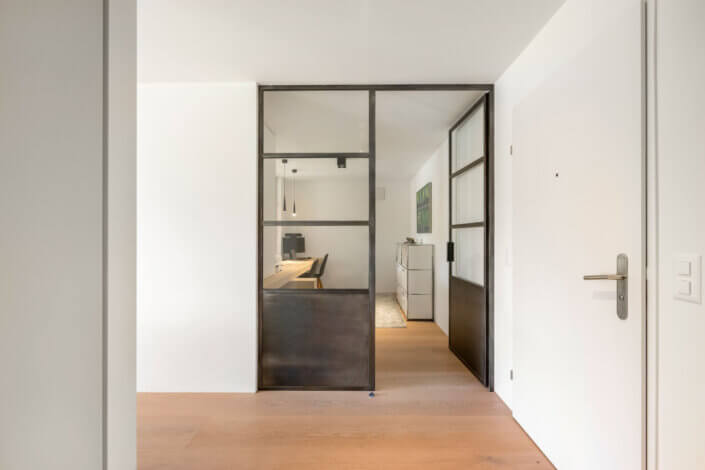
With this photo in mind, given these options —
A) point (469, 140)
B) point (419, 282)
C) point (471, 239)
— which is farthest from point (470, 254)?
point (419, 282)

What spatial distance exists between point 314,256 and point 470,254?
150cm

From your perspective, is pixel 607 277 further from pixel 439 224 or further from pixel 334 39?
pixel 439 224

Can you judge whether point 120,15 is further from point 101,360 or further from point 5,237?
point 101,360

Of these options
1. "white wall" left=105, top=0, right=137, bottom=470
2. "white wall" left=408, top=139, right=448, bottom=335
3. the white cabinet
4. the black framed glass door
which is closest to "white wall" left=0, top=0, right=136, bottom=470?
"white wall" left=105, top=0, right=137, bottom=470

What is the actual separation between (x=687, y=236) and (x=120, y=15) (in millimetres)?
1898

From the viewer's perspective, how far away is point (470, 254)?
358 cm

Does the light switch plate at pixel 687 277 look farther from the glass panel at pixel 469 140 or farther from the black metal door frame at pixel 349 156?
the glass panel at pixel 469 140

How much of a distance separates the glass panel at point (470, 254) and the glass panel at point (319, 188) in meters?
1.05

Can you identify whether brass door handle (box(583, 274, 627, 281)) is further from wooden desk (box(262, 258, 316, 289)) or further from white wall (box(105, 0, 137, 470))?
wooden desk (box(262, 258, 316, 289))

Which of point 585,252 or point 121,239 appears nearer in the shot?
point 121,239

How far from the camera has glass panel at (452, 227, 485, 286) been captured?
329cm

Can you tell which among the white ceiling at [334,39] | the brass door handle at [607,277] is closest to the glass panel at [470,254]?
the white ceiling at [334,39]

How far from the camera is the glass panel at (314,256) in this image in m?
3.09

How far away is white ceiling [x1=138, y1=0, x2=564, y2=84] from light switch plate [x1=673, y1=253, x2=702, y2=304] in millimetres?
1536
